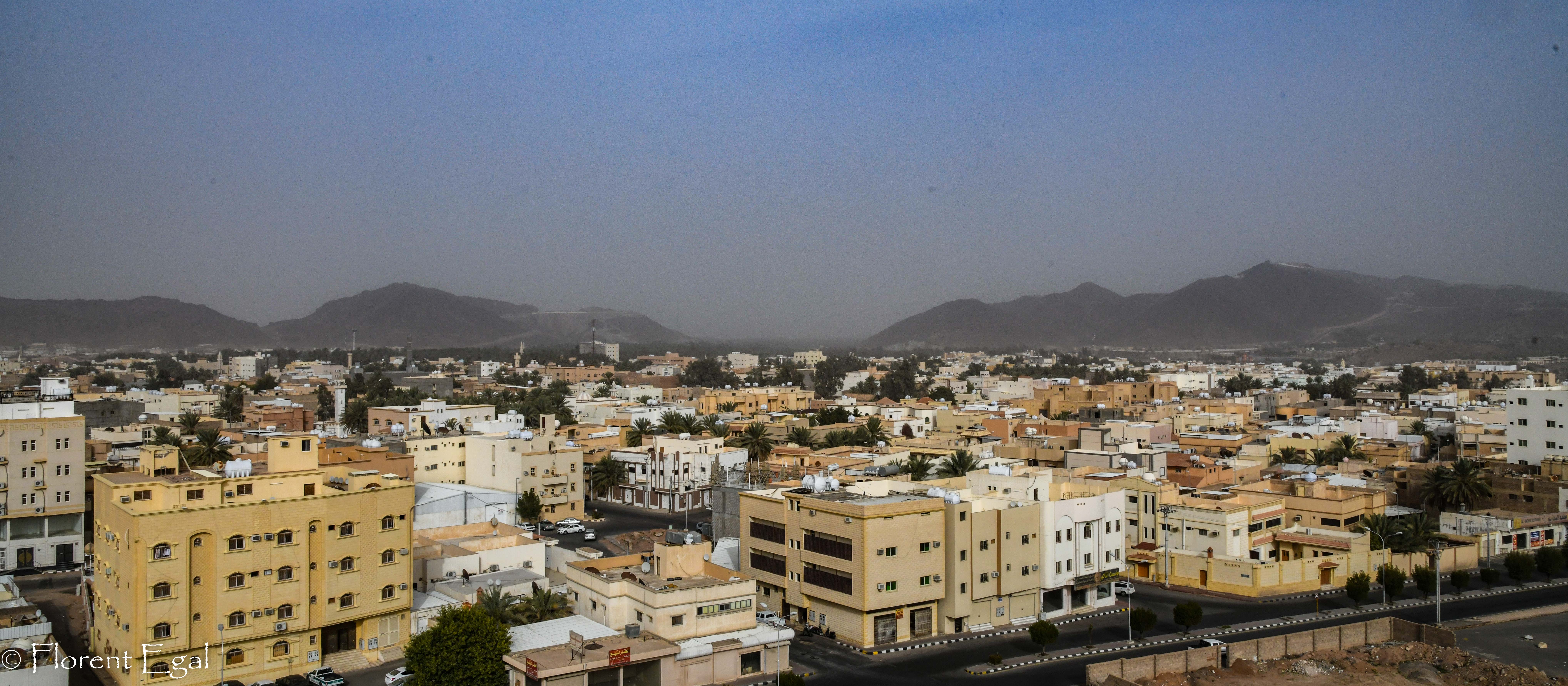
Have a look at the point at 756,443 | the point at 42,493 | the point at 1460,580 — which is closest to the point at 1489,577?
the point at 1460,580

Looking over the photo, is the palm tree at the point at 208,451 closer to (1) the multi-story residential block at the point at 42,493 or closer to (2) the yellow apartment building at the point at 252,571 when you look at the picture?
(1) the multi-story residential block at the point at 42,493

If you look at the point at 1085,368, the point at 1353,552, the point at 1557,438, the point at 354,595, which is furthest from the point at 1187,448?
the point at 1085,368

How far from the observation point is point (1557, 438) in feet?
152

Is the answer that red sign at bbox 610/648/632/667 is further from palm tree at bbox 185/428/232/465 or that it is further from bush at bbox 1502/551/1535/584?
bush at bbox 1502/551/1535/584

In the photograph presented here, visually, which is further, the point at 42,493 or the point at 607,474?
the point at 607,474

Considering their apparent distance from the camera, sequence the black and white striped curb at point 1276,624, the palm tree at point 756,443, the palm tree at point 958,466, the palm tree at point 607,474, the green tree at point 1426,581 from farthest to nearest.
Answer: the palm tree at point 756,443 → the palm tree at point 607,474 → the palm tree at point 958,466 → the green tree at point 1426,581 → the black and white striped curb at point 1276,624

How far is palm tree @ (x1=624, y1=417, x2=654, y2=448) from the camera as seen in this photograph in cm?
5950

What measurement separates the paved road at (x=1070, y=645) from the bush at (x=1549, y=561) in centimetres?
75

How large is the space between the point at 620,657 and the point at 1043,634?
10309 mm

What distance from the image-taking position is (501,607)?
26281 millimetres

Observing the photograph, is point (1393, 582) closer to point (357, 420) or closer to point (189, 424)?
point (189, 424)

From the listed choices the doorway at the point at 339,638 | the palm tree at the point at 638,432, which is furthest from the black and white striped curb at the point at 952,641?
the palm tree at the point at 638,432

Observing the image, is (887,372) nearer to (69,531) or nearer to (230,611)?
(69,531)

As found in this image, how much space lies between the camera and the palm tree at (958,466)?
151 feet
